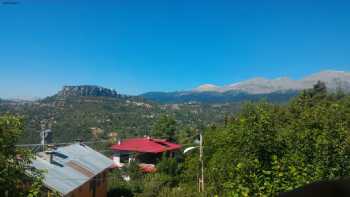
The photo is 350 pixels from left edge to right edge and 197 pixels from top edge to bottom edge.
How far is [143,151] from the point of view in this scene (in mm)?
40344

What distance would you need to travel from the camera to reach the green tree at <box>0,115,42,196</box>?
5109mm

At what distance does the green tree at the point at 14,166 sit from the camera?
201 inches

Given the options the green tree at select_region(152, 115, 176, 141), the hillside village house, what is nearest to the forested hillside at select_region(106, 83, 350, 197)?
the hillside village house

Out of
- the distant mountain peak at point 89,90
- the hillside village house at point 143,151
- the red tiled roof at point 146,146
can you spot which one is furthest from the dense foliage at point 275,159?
the distant mountain peak at point 89,90

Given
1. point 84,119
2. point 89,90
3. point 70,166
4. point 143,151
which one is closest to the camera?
point 70,166

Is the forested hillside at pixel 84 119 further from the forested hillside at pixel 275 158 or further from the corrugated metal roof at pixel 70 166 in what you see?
the forested hillside at pixel 275 158

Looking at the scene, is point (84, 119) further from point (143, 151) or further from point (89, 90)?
point (89, 90)

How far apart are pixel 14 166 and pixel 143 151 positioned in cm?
3527

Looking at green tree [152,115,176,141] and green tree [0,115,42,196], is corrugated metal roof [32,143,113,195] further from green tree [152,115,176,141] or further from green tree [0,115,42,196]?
green tree [152,115,176,141]

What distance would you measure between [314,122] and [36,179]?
13.5 meters

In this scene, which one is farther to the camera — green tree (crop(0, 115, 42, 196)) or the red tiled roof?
the red tiled roof

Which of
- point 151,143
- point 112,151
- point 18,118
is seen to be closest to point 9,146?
point 18,118

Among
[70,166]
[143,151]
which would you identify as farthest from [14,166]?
[143,151]

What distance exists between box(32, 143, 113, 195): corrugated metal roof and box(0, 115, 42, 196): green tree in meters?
6.39
